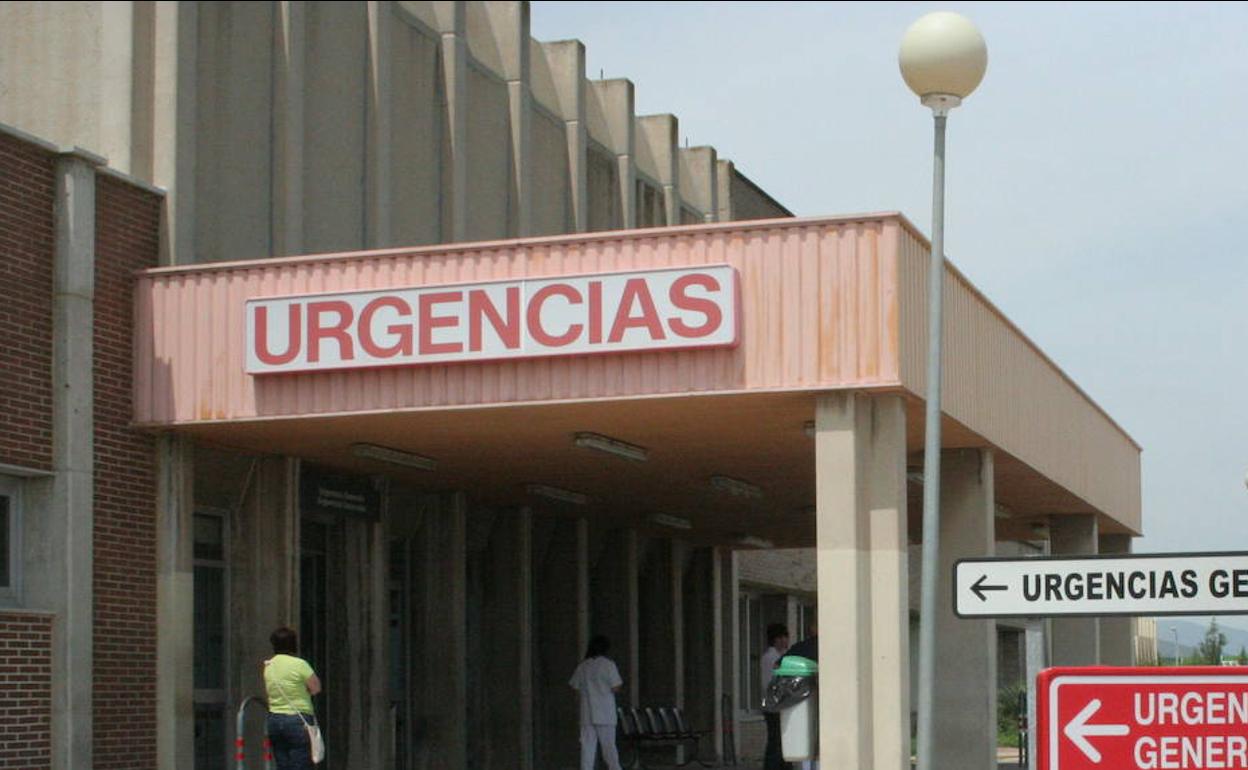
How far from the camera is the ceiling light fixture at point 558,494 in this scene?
23781mm

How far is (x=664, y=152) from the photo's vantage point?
111 feet


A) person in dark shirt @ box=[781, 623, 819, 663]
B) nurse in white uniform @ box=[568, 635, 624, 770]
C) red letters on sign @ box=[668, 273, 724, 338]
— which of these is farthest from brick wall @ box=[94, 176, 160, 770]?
nurse in white uniform @ box=[568, 635, 624, 770]

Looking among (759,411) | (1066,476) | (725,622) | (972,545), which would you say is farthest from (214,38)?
(725,622)

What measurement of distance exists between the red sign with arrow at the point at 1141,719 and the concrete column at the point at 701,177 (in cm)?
2827

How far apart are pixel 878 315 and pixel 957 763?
503 centimetres

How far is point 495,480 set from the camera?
2319 centimetres

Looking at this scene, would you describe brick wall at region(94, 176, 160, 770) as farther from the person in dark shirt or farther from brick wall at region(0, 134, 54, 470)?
the person in dark shirt

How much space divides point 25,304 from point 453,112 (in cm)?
849

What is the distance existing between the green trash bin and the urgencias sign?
2.81 metres

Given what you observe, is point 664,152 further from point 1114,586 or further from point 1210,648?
point 1210,648

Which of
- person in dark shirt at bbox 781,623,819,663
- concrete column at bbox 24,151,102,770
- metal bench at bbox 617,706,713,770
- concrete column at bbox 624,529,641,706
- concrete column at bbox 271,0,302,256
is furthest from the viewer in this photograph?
concrete column at bbox 624,529,641,706

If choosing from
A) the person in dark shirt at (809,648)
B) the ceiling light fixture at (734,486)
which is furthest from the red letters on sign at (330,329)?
the ceiling light fixture at (734,486)

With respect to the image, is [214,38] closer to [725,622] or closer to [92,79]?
[92,79]

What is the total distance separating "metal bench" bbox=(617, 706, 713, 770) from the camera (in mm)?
27156
